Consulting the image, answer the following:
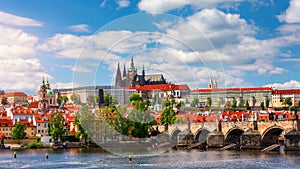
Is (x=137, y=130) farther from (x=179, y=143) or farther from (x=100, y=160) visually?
(x=179, y=143)

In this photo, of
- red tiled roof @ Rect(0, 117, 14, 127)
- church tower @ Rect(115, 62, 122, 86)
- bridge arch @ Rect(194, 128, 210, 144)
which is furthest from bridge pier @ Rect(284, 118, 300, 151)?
red tiled roof @ Rect(0, 117, 14, 127)

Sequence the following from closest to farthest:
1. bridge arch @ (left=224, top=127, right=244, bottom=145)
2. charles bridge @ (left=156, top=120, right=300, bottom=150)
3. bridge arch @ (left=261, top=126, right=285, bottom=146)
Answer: charles bridge @ (left=156, top=120, right=300, bottom=150), bridge arch @ (left=261, top=126, right=285, bottom=146), bridge arch @ (left=224, top=127, right=244, bottom=145)

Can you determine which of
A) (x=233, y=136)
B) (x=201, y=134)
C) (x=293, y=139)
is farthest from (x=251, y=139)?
(x=201, y=134)

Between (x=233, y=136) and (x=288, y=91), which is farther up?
(x=288, y=91)

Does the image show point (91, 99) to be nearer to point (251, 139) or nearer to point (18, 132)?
point (251, 139)

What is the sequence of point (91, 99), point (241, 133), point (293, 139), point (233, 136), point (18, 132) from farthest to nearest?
point (18, 132), point (233, 136), point (241, 133), point (293, 139), point (91, 99)

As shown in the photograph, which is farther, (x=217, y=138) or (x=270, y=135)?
(x=217, y=138)

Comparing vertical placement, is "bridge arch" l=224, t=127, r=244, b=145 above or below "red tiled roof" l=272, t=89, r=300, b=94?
below

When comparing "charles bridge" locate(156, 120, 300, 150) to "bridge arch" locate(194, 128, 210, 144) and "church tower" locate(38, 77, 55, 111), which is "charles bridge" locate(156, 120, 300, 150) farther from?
"church tower" locate(38, 77, 55, 111)
